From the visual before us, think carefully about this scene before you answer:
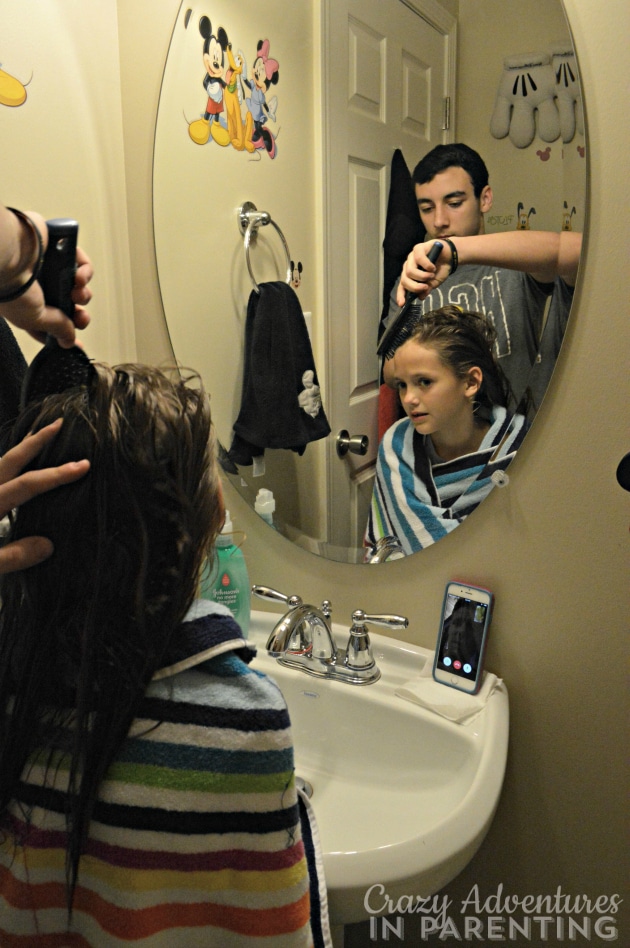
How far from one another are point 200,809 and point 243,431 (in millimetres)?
732

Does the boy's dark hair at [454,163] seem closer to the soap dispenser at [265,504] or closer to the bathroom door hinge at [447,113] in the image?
the bathroom door hinge at [447,113]

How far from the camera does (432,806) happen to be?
986 mm

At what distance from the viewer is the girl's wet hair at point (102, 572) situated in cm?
64

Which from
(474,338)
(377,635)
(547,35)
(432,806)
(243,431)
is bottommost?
(432,806)

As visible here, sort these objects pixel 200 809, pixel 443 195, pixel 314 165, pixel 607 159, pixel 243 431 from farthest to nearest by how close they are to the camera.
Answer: pixel 243 431 → pixel 314 165 → pixel 443 195 → pixel 607 159 → pixel 200 809

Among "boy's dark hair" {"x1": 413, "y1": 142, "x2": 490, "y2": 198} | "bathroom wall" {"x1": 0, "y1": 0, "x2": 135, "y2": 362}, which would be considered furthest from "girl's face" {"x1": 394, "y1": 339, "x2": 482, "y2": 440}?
"bathroom wall" {"x1": 0, "y1": 0, "x2": 135, "y2": 362}

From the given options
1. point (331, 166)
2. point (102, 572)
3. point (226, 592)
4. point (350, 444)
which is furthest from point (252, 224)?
point (102, 572)

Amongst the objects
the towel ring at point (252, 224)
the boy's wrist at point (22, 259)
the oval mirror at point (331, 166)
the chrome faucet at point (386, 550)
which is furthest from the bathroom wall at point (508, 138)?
the boy's wrist at point (22, 259)

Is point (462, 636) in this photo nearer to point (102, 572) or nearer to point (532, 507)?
point (532, 507)

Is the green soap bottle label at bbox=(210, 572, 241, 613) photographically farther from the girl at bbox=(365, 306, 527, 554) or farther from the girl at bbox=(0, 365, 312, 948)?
the girl at bbox=(0, 365, 312, 948)

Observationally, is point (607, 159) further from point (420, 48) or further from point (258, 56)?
point (258, 56)

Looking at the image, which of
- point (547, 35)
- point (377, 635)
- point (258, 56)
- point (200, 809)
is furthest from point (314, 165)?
point (200, 809)

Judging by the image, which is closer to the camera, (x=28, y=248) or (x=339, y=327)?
(x=28, y=248)

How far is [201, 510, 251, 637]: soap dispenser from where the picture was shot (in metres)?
1.21
